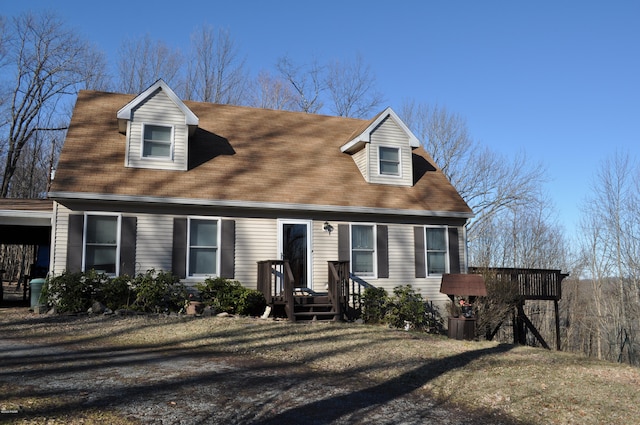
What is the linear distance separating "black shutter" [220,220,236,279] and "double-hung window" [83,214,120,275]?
2503 mm

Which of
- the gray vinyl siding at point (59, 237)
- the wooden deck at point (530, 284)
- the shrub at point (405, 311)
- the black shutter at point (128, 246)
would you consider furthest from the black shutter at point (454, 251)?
the gray vinyl siding at point (59, 237)

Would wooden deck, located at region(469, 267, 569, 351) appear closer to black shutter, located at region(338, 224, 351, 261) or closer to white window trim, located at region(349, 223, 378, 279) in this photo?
white window trim, located at region(349, 223, 378, 279)

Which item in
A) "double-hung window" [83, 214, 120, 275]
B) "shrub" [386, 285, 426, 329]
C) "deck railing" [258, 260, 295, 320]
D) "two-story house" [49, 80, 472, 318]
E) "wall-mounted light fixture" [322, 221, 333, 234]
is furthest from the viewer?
"wall-mounted light fixture" [322, 221, 333, 234]

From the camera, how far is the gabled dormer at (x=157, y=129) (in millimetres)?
13703

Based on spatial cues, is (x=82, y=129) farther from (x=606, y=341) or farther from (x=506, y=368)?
(x=606, y=341)

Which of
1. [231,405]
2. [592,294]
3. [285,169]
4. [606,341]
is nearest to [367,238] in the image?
[285,169]

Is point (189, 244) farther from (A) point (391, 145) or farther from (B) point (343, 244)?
(A) point (391, 145)

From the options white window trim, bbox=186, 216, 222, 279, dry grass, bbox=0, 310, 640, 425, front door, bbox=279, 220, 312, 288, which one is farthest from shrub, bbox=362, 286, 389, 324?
white window trim, bbox=186, 216, 222, 279

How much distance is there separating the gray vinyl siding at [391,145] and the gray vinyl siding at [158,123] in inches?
220

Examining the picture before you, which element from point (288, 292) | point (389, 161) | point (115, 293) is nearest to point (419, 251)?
point (389, 161)

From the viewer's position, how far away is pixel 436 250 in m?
15.6

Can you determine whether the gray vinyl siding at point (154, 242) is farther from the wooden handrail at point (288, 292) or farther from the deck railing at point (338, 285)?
the deck railing at point (338, 285)

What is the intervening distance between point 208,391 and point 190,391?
0.19 metres

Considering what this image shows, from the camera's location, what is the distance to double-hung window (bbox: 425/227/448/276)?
15523 millimetres
